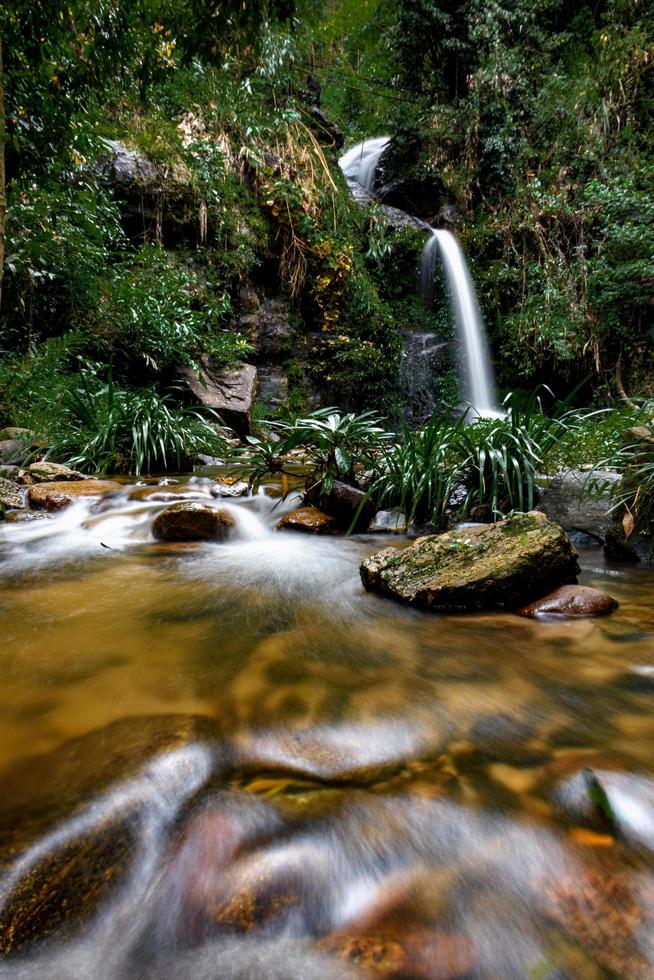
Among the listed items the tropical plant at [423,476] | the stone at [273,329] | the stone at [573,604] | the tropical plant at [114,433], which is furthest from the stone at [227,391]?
the stone at [573,604]

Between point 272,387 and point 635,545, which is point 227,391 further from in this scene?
point 635,545

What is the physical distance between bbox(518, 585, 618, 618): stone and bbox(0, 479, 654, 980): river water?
98mm

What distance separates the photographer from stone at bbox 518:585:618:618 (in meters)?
1.83

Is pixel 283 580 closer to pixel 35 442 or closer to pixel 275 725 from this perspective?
pixel 275 725

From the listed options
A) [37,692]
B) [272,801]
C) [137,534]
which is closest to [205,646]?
[37,692]

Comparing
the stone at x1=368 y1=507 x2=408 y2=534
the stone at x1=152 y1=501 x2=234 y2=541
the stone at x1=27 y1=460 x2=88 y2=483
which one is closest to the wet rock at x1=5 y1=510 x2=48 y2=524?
the stone at x1=27 y1=460 x2=88 y2=483

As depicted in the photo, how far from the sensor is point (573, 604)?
1853 mm

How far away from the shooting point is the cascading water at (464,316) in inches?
387

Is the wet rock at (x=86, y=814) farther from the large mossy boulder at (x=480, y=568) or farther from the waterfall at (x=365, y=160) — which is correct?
the waterfall at (x=365, y=160)

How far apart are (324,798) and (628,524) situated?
7.58 ft

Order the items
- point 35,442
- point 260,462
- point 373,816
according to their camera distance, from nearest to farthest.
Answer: point 373,816 → point 260,462 → point 35,442

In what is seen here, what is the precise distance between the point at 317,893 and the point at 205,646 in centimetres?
93

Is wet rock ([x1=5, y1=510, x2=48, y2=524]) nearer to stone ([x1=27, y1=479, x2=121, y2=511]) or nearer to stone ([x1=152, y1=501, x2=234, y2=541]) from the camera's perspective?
stone ([x1=27, y1=479, x2=121, y2=511])

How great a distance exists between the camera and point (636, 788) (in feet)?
3.01
